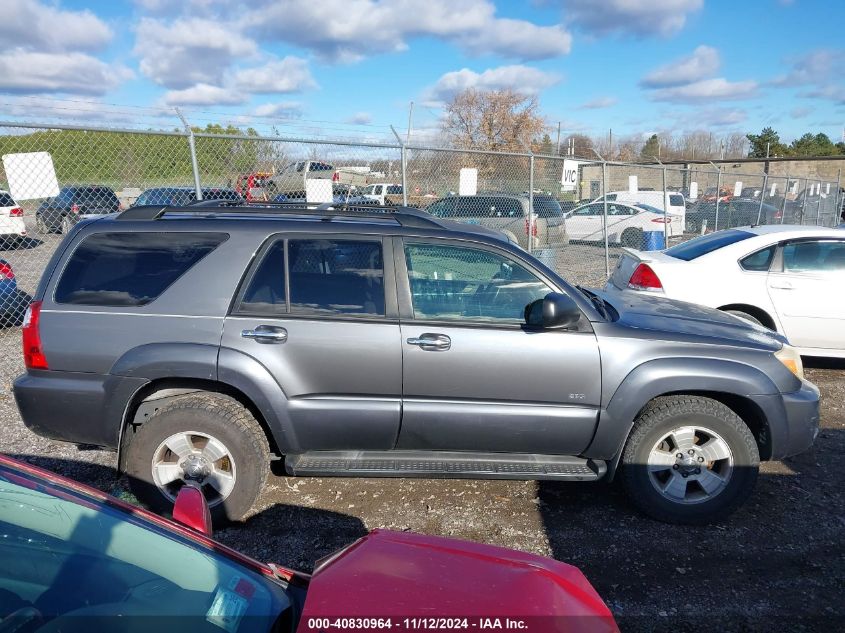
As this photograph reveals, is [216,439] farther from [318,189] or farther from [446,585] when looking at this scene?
[318,189]

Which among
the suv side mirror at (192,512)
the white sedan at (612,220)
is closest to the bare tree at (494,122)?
the white sedan at (612,220)

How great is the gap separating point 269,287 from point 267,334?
0.30 m

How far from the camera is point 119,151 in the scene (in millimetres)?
7473

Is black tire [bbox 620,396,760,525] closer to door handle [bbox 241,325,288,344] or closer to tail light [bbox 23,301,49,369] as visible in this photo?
door handle [bbox 241,325,288,344]

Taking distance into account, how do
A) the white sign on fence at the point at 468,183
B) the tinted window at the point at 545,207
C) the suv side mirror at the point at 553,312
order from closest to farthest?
the suv side mirror at the point at 553,312, the white sign on fence at the point at 468,183, the tinted window at the point at 545,207

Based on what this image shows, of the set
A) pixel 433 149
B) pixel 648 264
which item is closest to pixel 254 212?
pixel 648 264

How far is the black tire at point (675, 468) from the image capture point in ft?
12.1

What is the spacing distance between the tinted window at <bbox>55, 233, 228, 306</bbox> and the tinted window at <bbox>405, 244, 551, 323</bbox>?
121 cm

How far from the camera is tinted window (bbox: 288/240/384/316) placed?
3639mm

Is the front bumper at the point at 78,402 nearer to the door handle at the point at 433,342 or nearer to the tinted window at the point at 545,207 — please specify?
the door handle at the point at 433,342

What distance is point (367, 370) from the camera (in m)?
3.56

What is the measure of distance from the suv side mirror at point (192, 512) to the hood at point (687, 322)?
2.62 m

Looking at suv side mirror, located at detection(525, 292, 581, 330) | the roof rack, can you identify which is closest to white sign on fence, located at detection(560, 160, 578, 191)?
the roof rack

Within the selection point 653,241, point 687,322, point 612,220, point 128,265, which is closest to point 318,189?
point 128,265
